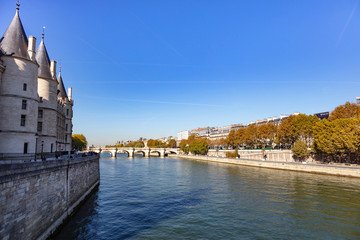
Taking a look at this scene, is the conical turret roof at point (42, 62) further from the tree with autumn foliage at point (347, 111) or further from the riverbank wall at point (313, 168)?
the tree with autumn foliage at point (347, 111)

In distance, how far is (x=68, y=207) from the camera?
51.4ft

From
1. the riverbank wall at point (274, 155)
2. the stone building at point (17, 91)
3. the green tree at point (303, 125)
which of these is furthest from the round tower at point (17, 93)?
the green tree at point (303, 125)

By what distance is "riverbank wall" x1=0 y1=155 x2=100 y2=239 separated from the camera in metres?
8.30

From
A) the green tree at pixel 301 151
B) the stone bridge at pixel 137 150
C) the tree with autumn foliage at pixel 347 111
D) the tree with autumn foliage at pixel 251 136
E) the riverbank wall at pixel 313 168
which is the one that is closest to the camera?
the riverbank wall at pixel 313 168

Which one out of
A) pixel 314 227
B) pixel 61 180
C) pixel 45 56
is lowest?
pixel 314 227

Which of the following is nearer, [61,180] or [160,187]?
[61,180]

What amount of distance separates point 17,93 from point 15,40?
488cm

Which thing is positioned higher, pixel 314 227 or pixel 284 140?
pixel 284 140

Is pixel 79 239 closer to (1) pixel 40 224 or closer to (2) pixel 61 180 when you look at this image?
(1) pixel 40 224

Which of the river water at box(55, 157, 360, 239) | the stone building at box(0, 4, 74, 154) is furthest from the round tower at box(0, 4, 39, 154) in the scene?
the river water at box(55, 157, 360, 239)

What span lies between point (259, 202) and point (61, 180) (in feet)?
53.6

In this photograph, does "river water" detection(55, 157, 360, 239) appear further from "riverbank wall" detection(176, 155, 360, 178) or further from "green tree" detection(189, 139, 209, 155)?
"green tree" detection(189, 139, 209, 155)

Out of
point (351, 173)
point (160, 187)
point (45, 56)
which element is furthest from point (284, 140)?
point (45, 56)

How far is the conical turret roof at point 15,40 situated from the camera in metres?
18.3
